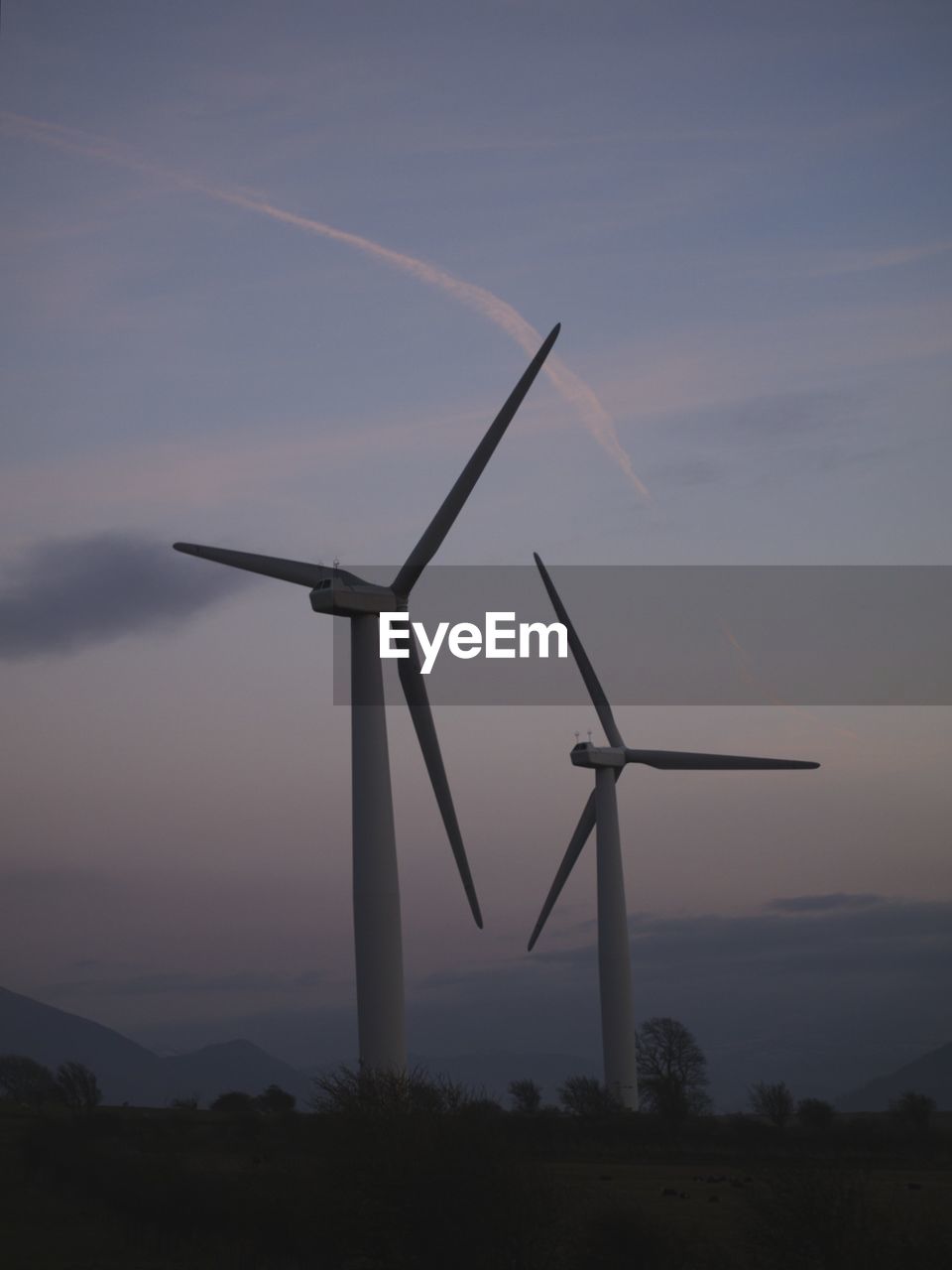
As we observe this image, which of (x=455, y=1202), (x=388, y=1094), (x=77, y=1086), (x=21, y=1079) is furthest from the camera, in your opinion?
(x=21, y=1079)

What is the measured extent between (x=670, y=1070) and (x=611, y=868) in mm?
47279

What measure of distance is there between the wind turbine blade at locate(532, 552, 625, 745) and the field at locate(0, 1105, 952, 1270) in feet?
100

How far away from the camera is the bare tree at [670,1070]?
12162cm

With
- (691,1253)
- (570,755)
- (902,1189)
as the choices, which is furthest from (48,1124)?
(691,1253)

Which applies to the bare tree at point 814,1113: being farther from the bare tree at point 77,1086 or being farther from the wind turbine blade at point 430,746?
the bare tree at point 77,1086

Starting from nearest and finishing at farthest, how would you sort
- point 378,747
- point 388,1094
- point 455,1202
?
point 455,1202 → point 388,1094 → point 378,747

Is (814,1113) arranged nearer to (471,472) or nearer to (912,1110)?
(912,1110)

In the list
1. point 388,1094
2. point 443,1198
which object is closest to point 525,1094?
point 388,1094

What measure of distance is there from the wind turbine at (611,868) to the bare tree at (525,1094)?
2595 cm

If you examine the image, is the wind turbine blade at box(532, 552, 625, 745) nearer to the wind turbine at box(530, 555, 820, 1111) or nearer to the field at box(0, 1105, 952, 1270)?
the wind turbine at box(530, 555, 820, 1111)

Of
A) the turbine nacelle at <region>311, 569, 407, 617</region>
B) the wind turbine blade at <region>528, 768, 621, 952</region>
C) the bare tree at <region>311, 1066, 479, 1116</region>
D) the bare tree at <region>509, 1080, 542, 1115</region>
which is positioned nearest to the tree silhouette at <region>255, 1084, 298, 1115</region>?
the bare tree at <region>509, 1080, 542, 1115</region>

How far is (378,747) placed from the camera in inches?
2530

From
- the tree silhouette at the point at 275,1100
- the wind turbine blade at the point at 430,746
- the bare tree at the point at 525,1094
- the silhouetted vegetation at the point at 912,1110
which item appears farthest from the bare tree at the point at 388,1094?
the bare tree at the point at 525,1094

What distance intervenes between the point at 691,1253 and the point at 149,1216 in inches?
1046
